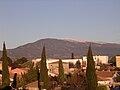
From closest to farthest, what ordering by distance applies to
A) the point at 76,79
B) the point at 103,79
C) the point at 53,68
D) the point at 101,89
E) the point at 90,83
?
1. the point at 90,83
2. the point at 101,89
3. the point at 76,79
4. the point at 103,79
5. the point at 53,68

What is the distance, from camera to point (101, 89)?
128 ft

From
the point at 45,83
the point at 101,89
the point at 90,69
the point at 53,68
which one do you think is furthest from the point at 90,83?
the point at 53,68

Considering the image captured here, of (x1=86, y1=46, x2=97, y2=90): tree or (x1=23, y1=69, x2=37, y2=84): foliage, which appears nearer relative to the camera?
(x1=86, y1=46, x2=97, y2=90): tree

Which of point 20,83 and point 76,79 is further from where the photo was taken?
point 20,83

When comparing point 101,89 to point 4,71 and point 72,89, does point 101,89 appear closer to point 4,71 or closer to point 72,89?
point 72,89

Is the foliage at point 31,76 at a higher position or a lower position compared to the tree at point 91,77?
lower

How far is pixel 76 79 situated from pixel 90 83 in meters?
8.20

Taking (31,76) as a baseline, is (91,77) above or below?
above

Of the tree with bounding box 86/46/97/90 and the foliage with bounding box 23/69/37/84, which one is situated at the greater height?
the tree with bounding box 86/46/97/90

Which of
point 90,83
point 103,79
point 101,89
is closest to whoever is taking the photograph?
point 90,83

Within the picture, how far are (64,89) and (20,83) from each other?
30.9 feet

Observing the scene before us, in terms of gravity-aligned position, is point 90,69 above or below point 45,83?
above

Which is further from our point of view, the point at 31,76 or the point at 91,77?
the point at 31,76

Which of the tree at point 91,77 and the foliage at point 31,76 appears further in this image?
the foliage at point 31,76
